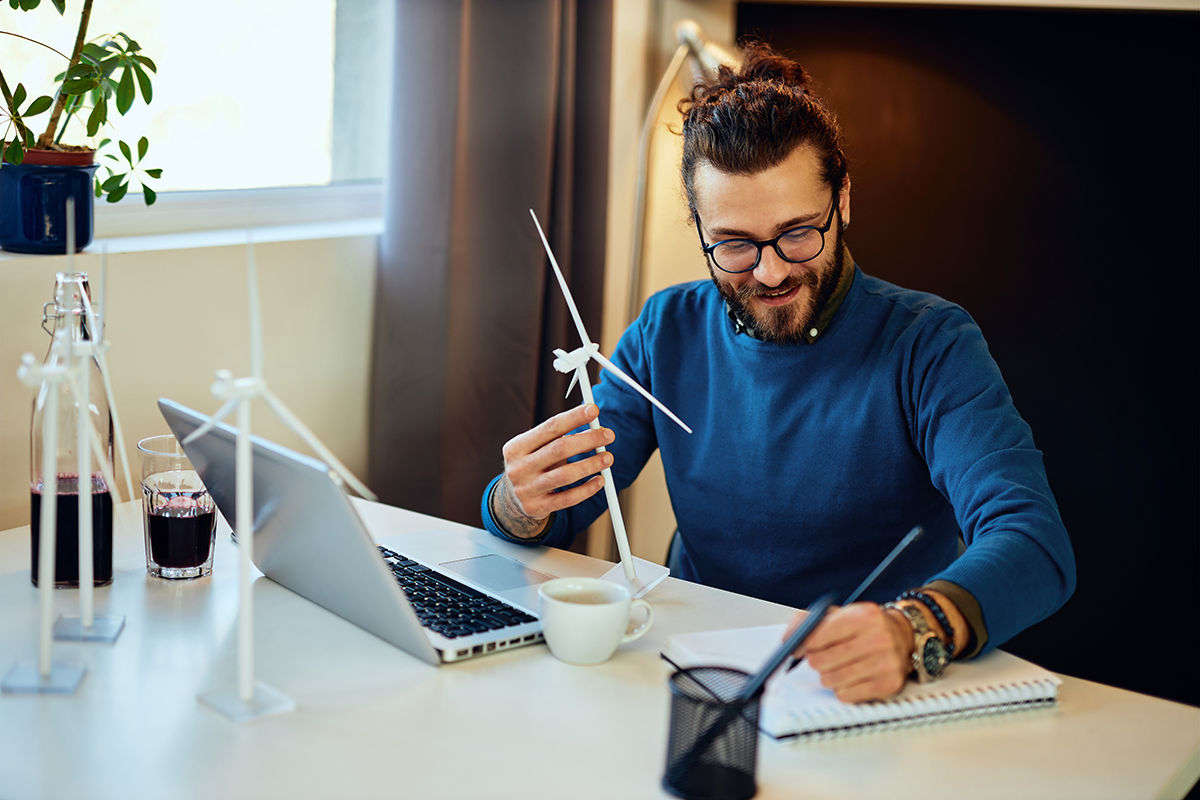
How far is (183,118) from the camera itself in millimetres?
2098

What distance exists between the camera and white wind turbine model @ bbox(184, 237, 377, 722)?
3.03ft

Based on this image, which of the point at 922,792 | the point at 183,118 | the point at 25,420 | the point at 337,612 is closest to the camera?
the point at 922,792

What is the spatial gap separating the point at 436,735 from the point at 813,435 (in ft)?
2.71

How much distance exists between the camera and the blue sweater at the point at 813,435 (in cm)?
154

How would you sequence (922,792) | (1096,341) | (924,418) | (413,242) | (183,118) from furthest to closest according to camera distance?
(1096,341), (413,242), (183,118), (924,418), (922,792)

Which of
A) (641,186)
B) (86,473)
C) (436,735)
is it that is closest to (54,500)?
(86,473)

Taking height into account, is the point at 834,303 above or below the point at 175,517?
above

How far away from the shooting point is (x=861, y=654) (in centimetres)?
106

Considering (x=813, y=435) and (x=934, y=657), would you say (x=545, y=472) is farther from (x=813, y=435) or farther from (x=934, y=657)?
(x=934, y=657)

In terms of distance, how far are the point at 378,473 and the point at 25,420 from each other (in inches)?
29.6

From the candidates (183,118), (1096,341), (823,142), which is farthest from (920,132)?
(183,118)

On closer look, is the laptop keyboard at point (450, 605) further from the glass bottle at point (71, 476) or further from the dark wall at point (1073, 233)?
the dark wall at point (1073, 233)

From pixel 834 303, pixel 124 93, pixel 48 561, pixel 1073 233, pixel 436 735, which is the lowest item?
pixel 436 735

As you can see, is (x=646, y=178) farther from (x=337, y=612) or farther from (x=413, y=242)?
(x=337, y=612)
